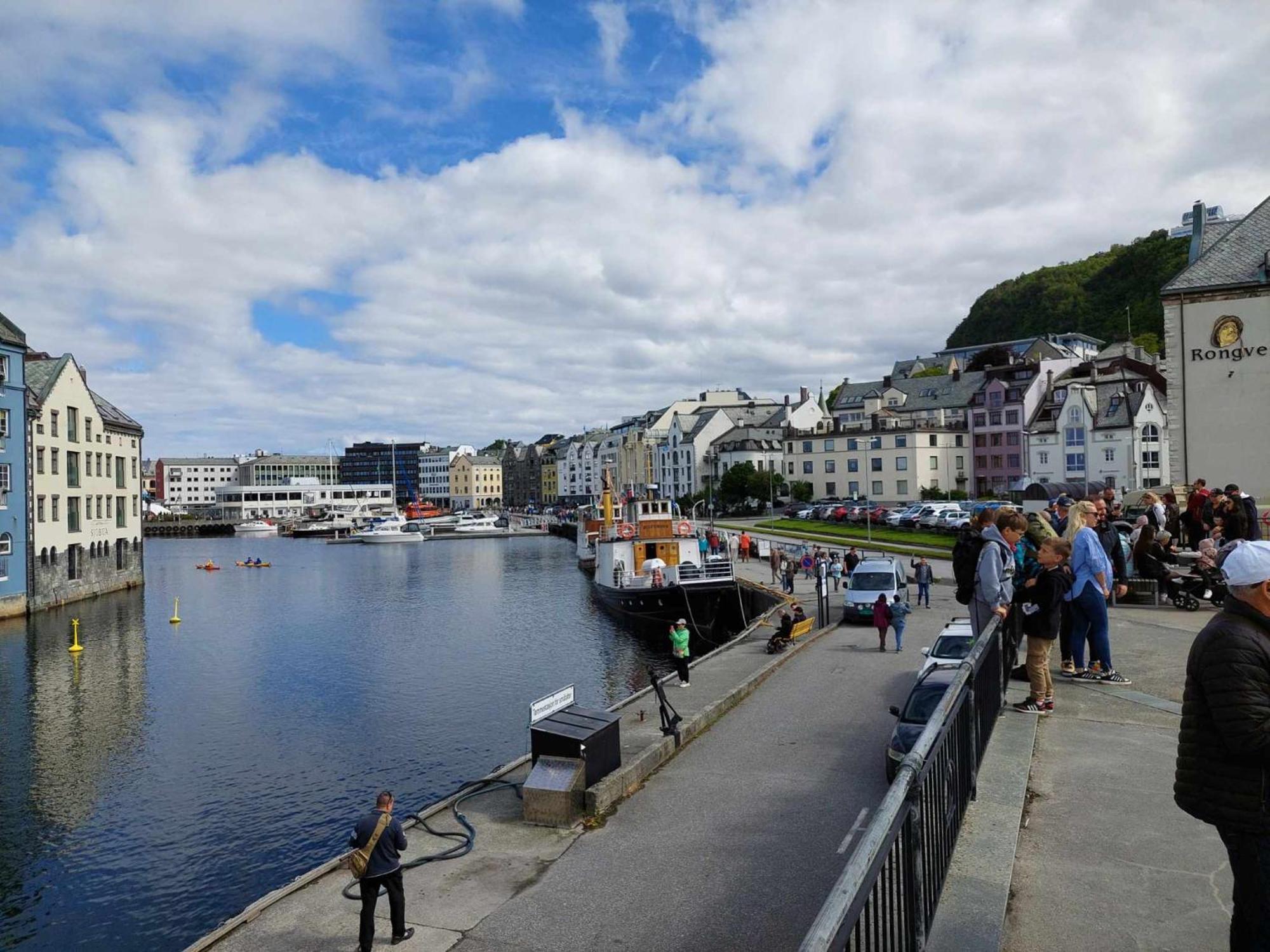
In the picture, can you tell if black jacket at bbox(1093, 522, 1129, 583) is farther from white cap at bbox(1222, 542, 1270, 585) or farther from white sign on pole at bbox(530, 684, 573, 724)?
white cap at bbox(1222, 542, 1270, 585)

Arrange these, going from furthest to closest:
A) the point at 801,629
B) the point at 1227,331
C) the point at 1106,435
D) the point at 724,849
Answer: the point at 1106,435 < the point at 1227,331 < the point at 801,629 < the point at 724,849

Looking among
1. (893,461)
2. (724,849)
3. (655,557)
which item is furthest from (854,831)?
(893,461)

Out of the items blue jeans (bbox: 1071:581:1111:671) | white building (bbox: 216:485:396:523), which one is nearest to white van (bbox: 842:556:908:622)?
blue jeans (bbox: 1071:581:1111:671)

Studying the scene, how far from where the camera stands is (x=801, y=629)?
1109 inches

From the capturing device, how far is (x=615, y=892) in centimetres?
967

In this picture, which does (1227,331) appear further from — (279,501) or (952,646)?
(279,501)

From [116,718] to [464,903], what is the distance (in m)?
21.6

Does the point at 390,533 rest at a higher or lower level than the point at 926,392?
lower

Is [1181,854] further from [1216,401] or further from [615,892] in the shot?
[1216,401]

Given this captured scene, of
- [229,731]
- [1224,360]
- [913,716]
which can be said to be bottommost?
[229,731]

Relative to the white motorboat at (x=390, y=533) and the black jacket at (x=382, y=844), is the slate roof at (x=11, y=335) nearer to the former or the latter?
the black jacket at (x=382, y=844)

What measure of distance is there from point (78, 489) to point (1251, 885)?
60.1 m

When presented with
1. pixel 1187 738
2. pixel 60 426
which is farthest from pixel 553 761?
pixel 60 426

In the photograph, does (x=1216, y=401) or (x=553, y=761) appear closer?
(x=553, y=761)
